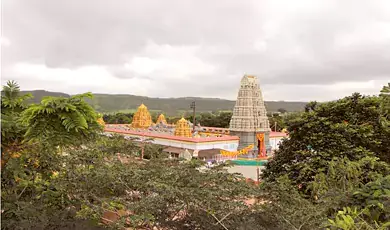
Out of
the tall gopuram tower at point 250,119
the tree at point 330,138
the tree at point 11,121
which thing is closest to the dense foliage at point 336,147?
the tree at point 330,138

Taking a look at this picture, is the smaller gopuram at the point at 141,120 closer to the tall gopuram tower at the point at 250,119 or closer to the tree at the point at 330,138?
the tall gopuram tower at the point at 250,119

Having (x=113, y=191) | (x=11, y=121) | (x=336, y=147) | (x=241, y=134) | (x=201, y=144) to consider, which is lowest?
(x=201, y=144)

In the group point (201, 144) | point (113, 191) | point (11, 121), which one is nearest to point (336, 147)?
point (113, 191)

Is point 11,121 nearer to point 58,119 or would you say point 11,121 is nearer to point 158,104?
point 58,119

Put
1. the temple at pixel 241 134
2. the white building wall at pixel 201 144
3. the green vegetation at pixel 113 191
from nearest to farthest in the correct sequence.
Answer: the green vegetation at pixel 113 191
the white building wall at pixel 201 144
the temple at pixel 241 134

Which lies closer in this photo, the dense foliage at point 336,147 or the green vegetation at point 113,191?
the green vegetation at point 113,191

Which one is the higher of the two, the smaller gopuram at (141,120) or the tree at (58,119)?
the tree at (58,119)

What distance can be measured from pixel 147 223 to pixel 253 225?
4.60 feet

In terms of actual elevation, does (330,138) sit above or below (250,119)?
above

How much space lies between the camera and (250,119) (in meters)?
26.8

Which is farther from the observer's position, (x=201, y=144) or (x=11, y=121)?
(x=201, y=144)

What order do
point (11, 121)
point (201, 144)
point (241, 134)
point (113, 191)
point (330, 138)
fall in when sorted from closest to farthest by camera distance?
point (11, 121) < point (113, 191) < point (330, 138) < point (201, 144) < point (241, 134)

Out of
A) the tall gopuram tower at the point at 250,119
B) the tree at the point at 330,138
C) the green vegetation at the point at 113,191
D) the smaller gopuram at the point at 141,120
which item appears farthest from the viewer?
the smaller gopuram at the point at 141,120

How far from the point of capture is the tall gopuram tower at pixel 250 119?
2673 cm
